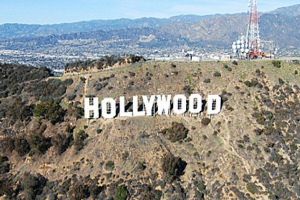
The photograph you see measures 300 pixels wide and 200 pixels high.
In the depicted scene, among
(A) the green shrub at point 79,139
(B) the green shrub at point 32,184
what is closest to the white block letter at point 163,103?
(A) the green shrub at point 79,139

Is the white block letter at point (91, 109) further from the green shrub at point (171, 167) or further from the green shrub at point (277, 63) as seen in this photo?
the green shrub at point (277, 63)

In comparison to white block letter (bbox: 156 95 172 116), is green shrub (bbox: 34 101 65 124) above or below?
below

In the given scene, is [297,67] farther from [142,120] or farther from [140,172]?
[140,172]

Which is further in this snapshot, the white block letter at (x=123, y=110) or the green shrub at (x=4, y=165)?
the white block letter at (x=123, y=110)

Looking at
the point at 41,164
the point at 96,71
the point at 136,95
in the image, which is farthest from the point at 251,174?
the point at 96,71

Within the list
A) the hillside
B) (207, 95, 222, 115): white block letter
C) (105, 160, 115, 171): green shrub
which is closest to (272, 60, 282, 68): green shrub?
the hillside

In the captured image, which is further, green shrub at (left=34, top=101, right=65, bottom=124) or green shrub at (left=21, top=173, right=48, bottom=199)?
green shrub at (left=34, top=101, right=65, bottom=124)

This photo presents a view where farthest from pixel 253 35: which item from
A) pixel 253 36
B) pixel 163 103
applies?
pixel 163 103

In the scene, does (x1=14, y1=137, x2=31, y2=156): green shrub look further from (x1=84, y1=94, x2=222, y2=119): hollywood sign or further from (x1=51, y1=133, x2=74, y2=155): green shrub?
(x1=84, y1=94, x2=222, y2=119): hollywood sign
